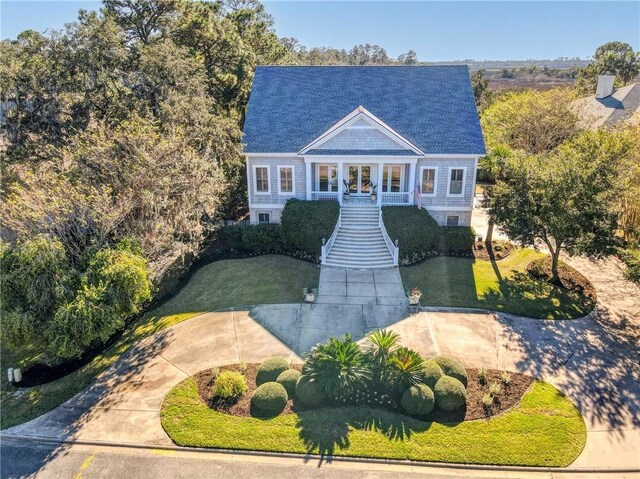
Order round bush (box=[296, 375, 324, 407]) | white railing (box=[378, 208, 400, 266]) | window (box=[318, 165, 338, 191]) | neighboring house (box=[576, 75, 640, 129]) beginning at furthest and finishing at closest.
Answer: neighboring house (box=[576, 75, 640, 129]) → window (box=[318, 165, 338, 191]) → white railing (box=[378, 208, 400, 266]) → round bush (box=[296, 375, 324, 407])

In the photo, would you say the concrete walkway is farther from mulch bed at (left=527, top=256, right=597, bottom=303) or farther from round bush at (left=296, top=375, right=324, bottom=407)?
round bush at (left=296, top=375, right=324, bottom=407)

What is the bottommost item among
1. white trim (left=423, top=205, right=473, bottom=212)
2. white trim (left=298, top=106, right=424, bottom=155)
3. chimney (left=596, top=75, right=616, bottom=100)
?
white trim (left=423, top=205, right=473, bottom=212)

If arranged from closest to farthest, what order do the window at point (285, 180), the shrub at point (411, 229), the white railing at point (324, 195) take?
the shrub at point (411, 229) → the window at point (285, 180) → the white railing at point (324, 195)

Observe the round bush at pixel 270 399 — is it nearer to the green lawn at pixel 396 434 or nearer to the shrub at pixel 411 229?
the green lawn at pixel 396 434

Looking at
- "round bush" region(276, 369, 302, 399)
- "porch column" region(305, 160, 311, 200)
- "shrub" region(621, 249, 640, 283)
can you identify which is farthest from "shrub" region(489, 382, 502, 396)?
"porch column" region(305, 160, 311, 200)

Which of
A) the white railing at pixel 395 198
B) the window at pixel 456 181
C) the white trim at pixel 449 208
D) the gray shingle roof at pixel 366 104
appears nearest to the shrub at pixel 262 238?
the gray shingle roof at pixel 366 104

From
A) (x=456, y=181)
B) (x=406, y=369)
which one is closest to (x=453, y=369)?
(x=406, y=369)
